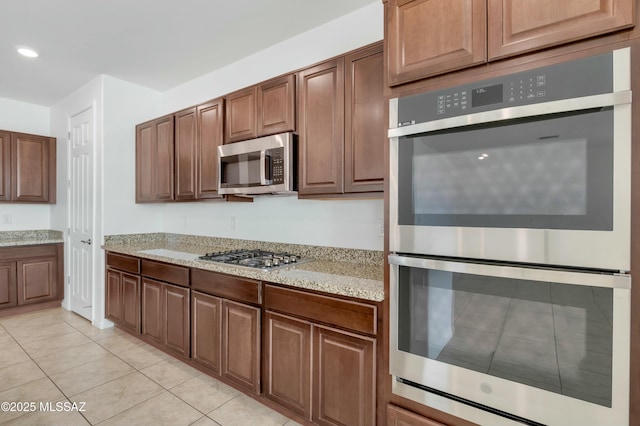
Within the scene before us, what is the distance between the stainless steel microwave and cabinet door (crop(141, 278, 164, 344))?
1.08 meters

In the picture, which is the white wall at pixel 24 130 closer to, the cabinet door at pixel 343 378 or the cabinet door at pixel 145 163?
the cabinet door at pixel 145 163

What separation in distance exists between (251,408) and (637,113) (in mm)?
2420

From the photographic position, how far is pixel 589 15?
3.48 ft

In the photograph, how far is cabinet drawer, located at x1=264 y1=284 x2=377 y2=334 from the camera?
162 cm

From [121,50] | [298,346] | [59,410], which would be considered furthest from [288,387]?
[121,50]

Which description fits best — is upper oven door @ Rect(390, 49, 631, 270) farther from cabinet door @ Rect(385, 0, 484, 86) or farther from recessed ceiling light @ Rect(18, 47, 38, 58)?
recessed ceiling light @ Rect(18, 47, 38, 58)

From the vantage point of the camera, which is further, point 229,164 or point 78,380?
point 229,164

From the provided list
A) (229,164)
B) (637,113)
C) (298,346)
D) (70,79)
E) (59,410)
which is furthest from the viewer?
(70,79)

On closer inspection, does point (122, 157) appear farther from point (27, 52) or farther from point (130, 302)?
point (130, 302)

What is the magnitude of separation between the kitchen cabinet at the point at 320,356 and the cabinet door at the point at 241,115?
50.7 inches

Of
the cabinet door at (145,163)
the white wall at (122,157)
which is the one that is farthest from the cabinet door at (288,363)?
the white wall at (122,157)

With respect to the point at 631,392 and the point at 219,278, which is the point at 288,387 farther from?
the point at 631,392

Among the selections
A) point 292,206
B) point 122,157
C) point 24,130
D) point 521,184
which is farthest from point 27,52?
point 521,184

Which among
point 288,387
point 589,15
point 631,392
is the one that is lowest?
point 288,387
